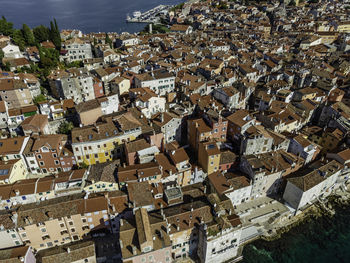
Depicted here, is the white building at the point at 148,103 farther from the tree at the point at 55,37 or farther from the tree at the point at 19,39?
the tree at the point at 19,39

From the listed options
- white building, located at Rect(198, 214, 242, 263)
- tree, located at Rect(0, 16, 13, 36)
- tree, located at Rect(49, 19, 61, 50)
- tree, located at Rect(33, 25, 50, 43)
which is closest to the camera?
white building, located at Rect(198, 214, 242, 263)

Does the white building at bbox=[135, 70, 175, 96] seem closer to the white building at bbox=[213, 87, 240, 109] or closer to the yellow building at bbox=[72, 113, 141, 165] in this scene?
the white building at bbox=[213, 87, 240, 109]

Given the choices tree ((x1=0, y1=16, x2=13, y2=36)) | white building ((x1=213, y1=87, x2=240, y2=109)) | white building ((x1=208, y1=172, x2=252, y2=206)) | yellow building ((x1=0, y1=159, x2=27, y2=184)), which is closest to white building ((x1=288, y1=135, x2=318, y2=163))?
white building ((x1=208, y1=172, x2=252, y2=206))

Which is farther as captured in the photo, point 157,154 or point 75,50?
point 75,50

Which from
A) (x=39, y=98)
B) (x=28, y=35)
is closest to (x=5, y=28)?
(x=28, y=35)

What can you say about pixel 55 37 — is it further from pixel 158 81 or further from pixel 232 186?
pixel 232 186

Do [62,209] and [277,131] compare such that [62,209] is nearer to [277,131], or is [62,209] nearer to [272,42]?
[277,131]

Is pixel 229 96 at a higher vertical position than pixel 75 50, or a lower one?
lower
